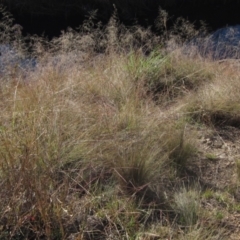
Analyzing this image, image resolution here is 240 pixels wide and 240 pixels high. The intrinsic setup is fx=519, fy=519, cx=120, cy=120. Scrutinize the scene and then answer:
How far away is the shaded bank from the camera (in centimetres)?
1327

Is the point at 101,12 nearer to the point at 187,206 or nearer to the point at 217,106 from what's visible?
the point at 217,106

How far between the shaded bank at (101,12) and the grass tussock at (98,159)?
9148mm

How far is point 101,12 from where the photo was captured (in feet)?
43.9

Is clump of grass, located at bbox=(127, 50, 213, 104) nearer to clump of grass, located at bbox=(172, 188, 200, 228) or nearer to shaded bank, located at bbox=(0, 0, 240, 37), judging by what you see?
clump of grass, located at bbox=(172, 188, 200, 228)

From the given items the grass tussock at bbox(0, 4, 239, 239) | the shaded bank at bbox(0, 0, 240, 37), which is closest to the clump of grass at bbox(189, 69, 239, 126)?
the grass tussock at bbox(0, 4, 239, 239)

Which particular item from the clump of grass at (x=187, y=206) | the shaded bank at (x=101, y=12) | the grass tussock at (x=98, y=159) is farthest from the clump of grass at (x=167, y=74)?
the shaded bank at (x=101, y=12)

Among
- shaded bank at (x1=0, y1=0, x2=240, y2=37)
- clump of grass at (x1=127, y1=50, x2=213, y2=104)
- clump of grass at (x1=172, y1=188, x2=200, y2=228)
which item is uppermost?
clump of grass at (x1=172, y1=188, x2=200, y2=228)

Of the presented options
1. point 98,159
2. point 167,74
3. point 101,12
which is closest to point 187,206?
point 98,159

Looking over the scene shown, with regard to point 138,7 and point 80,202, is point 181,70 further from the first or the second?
point 138,7

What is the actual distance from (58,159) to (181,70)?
2.70 meters

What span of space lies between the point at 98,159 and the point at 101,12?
10.8m

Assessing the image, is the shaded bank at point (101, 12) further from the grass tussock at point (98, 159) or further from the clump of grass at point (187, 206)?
the clump of grass at point (187, 206)

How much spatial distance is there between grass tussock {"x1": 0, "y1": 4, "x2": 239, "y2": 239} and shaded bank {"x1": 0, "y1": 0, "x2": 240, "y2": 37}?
360 inches

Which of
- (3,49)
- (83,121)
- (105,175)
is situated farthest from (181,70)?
(105,175)
